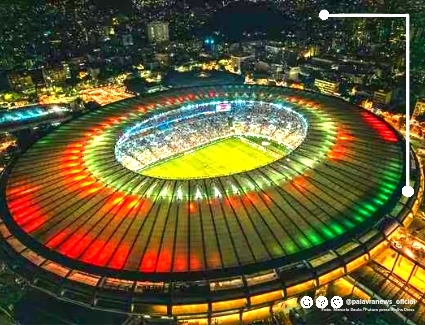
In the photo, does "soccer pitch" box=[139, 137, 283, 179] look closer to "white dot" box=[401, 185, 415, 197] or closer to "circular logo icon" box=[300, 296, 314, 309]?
"white dot" box=[401, 185, 415, 197]

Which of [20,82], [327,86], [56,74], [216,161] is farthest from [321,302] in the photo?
[56,74]

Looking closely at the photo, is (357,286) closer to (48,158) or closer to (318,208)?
(318,208)

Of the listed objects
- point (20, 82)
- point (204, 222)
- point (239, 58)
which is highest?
point (239, 58)

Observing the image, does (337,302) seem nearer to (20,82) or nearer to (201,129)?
(201,129)

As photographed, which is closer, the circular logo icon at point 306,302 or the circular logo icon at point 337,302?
the circular logo icon at point 306,302

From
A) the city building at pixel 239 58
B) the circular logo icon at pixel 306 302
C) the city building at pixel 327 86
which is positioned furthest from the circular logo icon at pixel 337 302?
the city building at pixel 239 58

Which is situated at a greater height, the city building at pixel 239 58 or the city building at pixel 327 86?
the city building at pixel 239 58

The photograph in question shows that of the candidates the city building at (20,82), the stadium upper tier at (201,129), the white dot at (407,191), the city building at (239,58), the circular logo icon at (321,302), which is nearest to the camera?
the circular logo icon at (321,302)

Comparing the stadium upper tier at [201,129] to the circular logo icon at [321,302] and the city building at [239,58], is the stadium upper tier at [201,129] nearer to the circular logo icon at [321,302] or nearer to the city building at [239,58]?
the circular logo icon at [321,302]
